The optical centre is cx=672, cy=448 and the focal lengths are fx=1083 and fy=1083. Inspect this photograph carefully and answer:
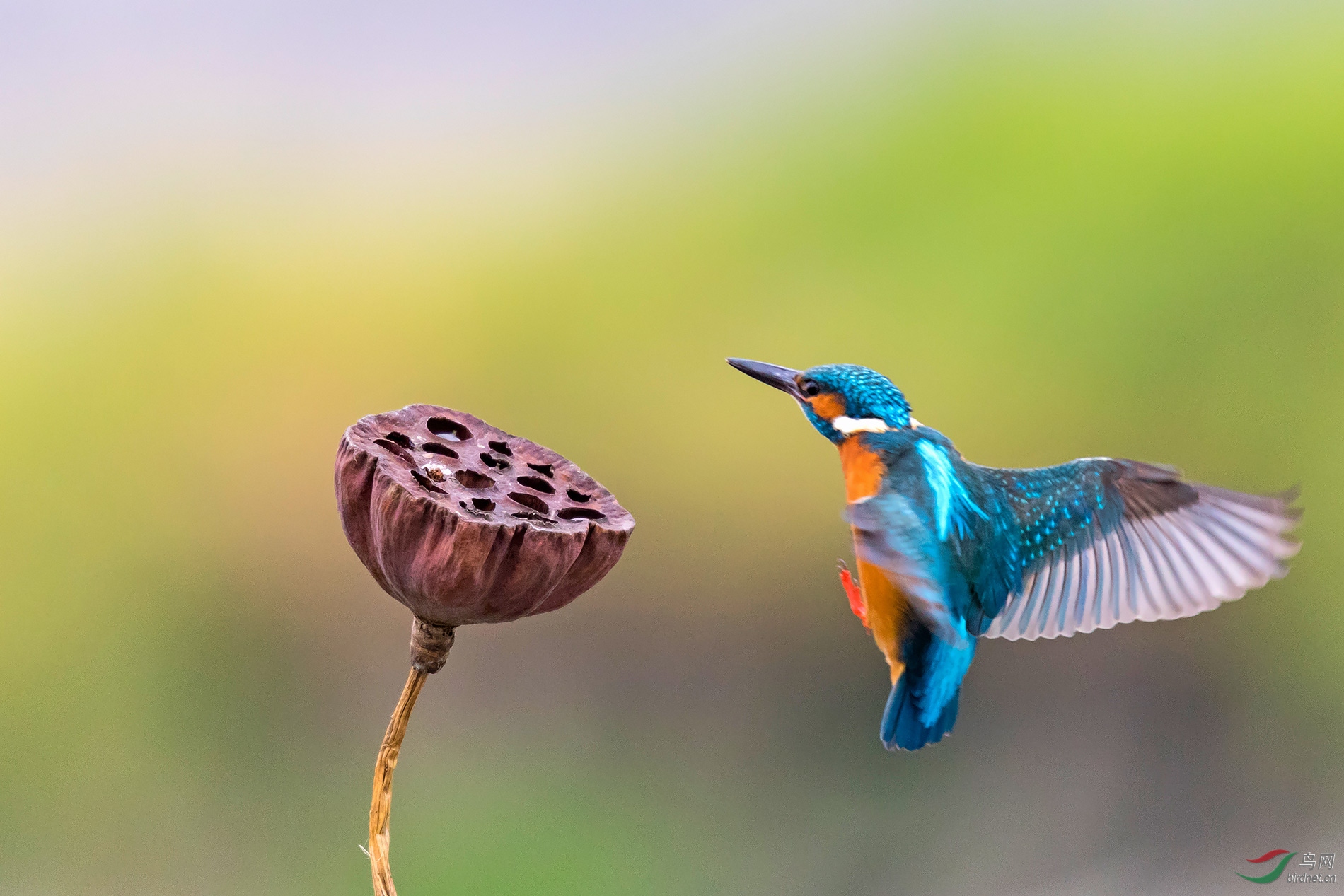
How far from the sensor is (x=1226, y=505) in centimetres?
83

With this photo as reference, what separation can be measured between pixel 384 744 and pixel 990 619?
0.45 meters

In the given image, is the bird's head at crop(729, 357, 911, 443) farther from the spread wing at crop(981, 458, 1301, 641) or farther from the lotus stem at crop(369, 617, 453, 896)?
the lotus stem at crop(369, 617, 453, 896)

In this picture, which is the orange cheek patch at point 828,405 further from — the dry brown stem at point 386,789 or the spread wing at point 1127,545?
the dry brown stem at point 386,789

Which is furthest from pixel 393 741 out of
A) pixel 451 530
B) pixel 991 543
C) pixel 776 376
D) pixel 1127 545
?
pixel 1127 545

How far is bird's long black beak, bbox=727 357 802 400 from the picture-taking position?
0.69m

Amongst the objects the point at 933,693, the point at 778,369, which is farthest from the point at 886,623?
the point at 778,369

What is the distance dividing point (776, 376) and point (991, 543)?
0.21 metres

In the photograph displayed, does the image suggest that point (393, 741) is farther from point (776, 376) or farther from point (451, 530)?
point (776, 376)

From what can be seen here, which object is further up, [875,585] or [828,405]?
[828,405]

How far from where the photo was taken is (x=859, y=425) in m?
0.70

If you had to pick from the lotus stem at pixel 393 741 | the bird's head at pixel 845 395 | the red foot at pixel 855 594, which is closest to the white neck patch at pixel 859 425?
the bird's head at pixel 845 395

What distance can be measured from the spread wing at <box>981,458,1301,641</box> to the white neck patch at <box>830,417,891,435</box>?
16 centimetres

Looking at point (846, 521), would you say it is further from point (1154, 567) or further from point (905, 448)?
point (1154, 567)

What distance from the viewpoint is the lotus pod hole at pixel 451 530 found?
530 millimetres
